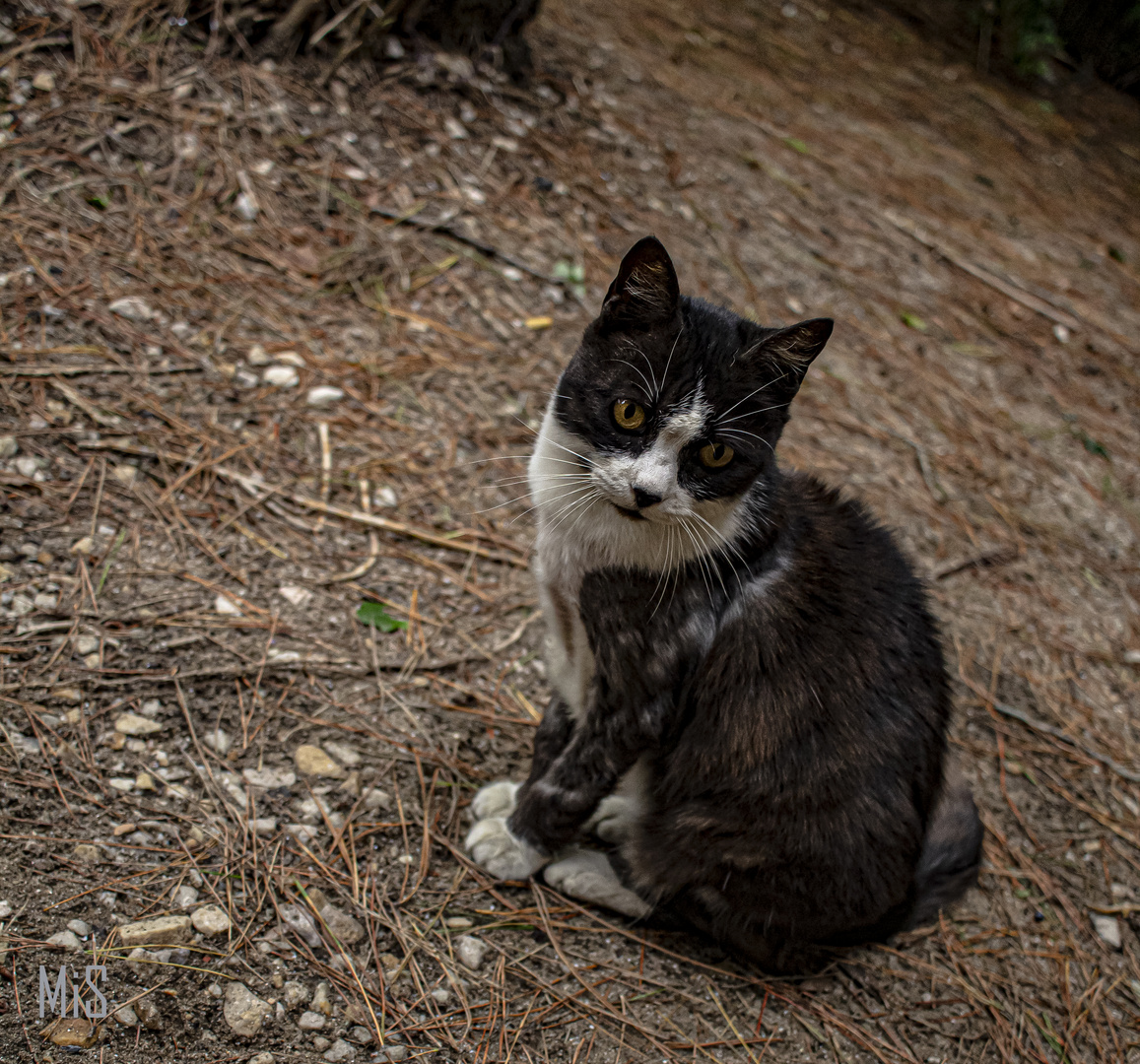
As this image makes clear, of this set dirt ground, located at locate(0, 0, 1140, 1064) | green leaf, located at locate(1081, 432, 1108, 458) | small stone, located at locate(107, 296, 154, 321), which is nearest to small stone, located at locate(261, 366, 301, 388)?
dirt ground, located at locate(0, 0, 1140, 1064)

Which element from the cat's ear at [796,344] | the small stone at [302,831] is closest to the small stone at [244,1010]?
the small stone at [302,831]

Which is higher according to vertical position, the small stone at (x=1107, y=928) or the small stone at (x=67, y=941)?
the small stone at (x=1107, y=928)

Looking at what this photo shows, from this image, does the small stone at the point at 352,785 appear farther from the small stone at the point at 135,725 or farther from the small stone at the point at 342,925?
the small stone at the point at 135,725

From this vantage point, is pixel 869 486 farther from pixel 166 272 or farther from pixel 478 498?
pixel 166 272

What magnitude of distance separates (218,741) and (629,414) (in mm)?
1432

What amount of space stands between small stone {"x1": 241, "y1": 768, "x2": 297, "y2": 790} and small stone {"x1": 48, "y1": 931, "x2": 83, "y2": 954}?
0.56 m

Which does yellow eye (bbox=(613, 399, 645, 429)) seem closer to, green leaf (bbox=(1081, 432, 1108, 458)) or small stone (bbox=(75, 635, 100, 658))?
small stone (bbox=(75, 635, 100, 658))

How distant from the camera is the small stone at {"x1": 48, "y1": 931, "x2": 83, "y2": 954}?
1.80m

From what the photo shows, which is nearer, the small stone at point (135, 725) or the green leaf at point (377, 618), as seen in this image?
the small stone at point (135, 725)

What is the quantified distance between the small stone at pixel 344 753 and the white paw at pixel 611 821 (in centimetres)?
71

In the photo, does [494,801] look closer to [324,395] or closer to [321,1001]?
[321,1001]

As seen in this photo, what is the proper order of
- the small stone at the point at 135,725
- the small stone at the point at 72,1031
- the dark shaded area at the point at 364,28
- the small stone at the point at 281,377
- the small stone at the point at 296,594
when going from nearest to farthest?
the small stone at the point at 72,1031
the small stone at the point at 135,725
the small stone at the point at 296,594
the small stone at the point at 281,377
the dark shaded area at the point at 364,28

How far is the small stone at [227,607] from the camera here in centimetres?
264

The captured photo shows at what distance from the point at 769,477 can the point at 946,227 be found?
4334mm
